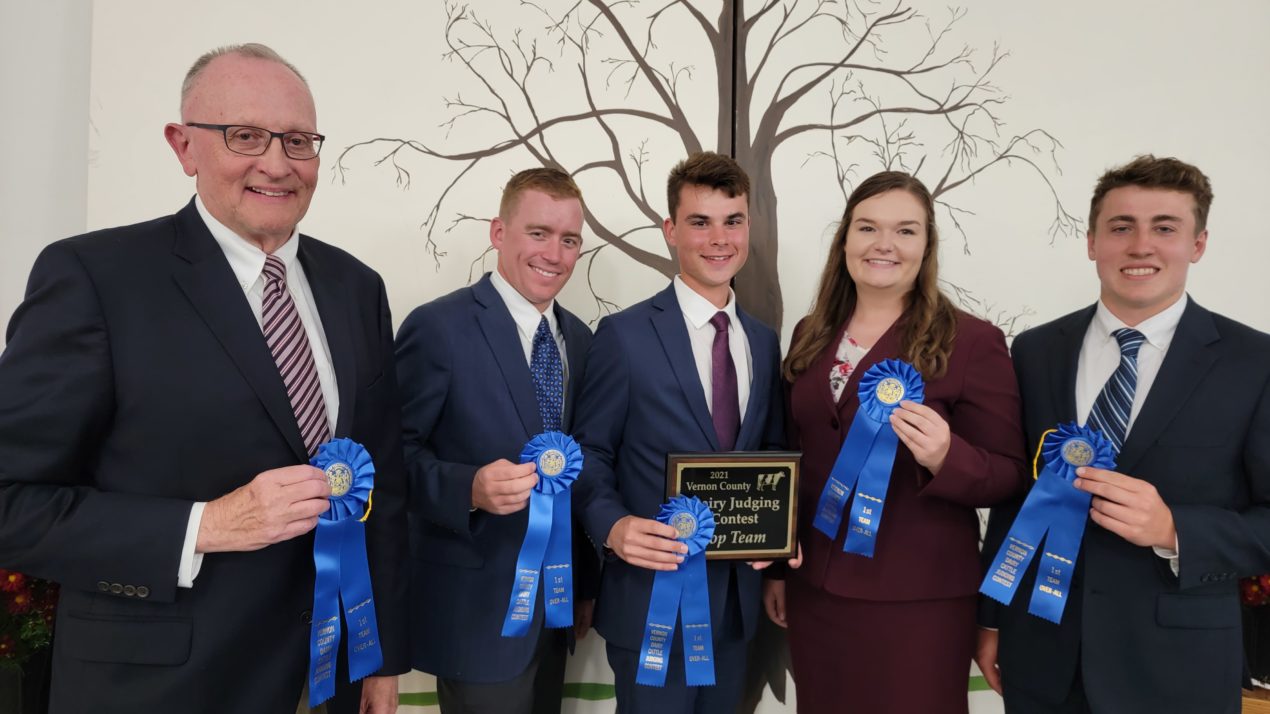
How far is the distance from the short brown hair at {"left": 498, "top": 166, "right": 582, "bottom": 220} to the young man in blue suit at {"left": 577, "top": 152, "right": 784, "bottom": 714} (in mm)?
382

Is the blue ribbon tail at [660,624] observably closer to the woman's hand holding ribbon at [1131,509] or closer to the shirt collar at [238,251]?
the woman's hand holding ribbon at [1131,509]

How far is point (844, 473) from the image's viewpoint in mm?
1908

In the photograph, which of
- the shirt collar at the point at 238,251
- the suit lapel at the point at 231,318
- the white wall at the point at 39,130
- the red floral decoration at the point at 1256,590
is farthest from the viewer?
the white wall at the point at 39,130

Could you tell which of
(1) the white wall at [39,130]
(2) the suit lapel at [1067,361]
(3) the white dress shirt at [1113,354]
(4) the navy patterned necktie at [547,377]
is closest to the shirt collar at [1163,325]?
(3) the white dress shirt at [1113,354]

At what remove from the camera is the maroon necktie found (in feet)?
6.87

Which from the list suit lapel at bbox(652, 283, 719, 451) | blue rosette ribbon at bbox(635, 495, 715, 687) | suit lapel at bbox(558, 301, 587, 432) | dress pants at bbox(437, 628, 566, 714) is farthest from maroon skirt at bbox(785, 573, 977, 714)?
suit lapel at bbox(558, 301, 587, 432)

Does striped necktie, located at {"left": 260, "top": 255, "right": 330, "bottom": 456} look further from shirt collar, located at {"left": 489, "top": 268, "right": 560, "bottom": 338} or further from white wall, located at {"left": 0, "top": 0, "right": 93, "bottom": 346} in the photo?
white wall, located at {"left": 0, "top": 0, "right": 93, "bottom": 346}

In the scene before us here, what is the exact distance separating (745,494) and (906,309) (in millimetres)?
690

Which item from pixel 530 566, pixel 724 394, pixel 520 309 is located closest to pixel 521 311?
pixel 520 309

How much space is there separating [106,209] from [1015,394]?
3046 mm

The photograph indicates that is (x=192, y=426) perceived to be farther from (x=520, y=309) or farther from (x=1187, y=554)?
(x=1187, y=554)

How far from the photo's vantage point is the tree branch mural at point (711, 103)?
2.91m

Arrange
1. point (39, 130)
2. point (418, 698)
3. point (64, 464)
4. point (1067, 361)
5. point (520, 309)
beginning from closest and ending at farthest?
point (64, 464), point (1067, 361), point (520, 309), point (39, 130), point (418, 698)

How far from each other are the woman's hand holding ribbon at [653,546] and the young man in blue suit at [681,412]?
0.04 m
